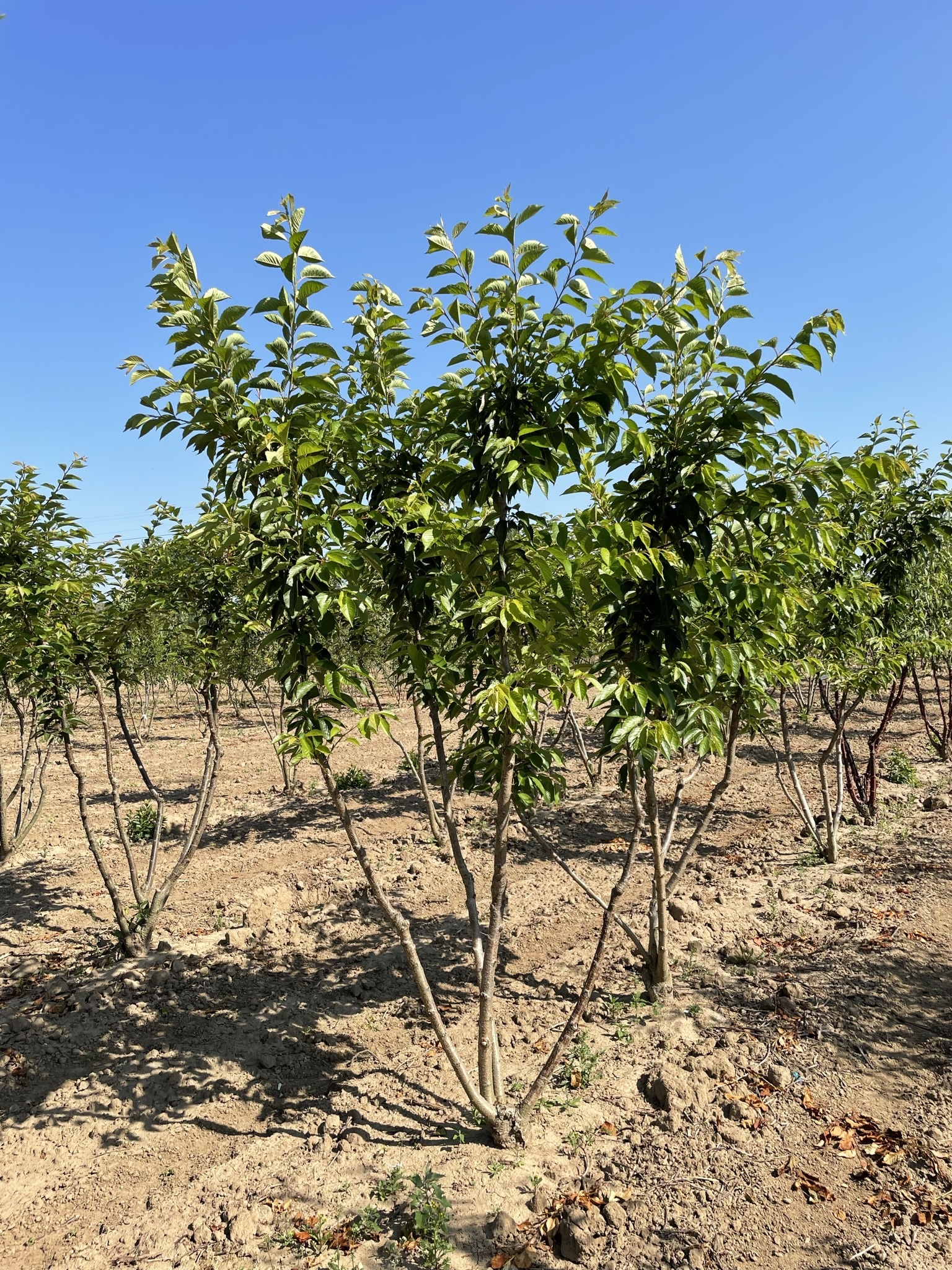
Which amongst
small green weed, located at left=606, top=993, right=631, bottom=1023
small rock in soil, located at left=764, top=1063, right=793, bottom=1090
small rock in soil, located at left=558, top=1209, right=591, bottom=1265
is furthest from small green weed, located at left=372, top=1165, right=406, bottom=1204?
small rock in soil, located at left=764, top=1063, right=793, bottom=1090

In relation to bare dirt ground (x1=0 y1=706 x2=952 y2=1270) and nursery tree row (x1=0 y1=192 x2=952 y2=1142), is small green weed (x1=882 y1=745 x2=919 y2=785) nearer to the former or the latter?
bare dirt ground (x1=0 y1=706 x2=952 y2=1270)

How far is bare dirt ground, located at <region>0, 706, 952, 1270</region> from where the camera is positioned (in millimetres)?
3369

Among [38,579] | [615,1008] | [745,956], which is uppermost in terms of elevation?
[38,579]

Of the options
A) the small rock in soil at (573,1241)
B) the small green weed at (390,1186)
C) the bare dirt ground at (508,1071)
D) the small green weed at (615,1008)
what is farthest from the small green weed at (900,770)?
the small green weed at (390,1186)

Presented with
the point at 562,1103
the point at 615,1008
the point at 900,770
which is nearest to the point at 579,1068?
the point at 562,1103

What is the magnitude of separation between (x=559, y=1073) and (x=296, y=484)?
397 cm

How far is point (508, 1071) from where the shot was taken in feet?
15.0

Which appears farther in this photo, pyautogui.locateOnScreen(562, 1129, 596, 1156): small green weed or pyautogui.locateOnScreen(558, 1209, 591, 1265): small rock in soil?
pyautogui.locateOnScreen(562, 1129, 596, 1156): small green weed

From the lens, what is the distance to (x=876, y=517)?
6.93 meters

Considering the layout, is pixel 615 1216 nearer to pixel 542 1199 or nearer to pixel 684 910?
pixel 542 1199

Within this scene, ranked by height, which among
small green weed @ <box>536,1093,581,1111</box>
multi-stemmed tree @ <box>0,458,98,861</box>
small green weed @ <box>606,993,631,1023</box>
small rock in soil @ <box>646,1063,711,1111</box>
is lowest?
Result: small green weed @ <box>536,1093,581,1111</box>

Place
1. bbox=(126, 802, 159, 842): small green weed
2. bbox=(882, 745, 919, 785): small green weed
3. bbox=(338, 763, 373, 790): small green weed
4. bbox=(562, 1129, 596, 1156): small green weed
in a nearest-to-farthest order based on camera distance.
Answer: bbox=(562, 1129, 596, 1156): small green weed
bbox=(126, 802, 159, 842): small green weed
bbox=(882, 745, 919, 785): small green weed
bbox=(338, 763, 373, 790): small green weed

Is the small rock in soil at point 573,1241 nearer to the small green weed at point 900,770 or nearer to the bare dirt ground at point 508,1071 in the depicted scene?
the bare dirt ground at point 508,1071

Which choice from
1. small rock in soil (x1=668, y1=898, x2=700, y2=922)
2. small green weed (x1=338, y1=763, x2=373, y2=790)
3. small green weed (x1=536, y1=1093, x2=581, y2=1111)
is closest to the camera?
small green weed (x1=536, y1=1093, x2=581, y2=1111)
